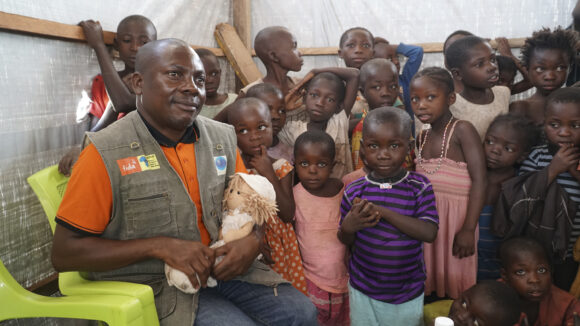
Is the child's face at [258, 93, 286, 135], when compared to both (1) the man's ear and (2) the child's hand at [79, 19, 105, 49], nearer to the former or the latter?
(2) the child's hand at [79, 19, 105, 49]

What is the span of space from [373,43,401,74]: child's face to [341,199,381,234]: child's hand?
239 cm

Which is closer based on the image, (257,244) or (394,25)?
(257,244)

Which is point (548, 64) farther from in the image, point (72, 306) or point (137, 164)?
point (72, 306)

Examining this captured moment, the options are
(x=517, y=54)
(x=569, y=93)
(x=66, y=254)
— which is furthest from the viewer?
(x=517, y=54)

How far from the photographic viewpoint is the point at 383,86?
293cm

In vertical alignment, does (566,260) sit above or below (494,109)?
below

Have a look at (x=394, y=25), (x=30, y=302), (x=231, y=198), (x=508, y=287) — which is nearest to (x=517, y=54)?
(x=394, y=25)

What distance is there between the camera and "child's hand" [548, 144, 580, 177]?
2.17 m

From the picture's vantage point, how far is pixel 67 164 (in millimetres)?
2006

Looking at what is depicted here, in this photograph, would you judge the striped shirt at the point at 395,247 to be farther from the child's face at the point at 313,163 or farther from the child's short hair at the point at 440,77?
the child's short hair at the point at 440,77

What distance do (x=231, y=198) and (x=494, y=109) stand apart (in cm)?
200

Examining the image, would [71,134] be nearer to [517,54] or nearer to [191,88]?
[191,88]

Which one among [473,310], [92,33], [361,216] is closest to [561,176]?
[473,310]

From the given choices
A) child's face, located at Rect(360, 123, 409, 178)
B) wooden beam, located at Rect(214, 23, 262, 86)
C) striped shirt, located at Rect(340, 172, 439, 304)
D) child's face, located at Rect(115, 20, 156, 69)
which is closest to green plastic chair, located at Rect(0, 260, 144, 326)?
striped shirt, located at Rect(340, 172, 439, 304)
